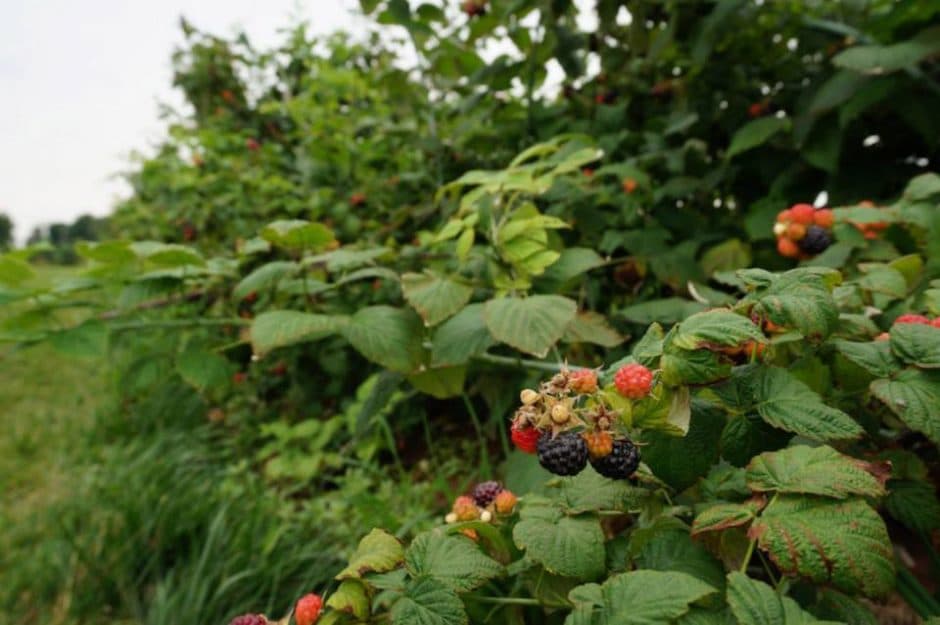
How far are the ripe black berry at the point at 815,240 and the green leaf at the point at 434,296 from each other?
1.79 ft

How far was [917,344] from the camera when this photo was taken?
20.3 inches

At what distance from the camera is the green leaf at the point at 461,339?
0.86 m

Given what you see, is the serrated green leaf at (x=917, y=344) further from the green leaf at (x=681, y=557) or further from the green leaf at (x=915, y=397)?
the green leaf at (x=681, y=557)

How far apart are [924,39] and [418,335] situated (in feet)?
3.56

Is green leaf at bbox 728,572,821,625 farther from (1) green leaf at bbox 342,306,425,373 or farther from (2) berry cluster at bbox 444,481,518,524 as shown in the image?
(1) green leaf at bbox 342,306,425,373

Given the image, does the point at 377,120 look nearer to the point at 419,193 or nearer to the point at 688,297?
the point at 419,193

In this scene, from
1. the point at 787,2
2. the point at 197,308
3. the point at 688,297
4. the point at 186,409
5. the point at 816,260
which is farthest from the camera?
the point at 186,409

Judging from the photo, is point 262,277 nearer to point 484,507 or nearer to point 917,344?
point 484,507

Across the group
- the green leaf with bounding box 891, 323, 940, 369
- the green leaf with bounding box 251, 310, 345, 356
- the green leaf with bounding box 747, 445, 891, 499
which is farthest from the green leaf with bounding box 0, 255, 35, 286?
the green leaf with bounding box 891, 323, 940, 369

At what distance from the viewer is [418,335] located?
0.92m

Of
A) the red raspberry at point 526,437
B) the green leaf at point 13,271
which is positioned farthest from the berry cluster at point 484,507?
the green leaf at point 13,271

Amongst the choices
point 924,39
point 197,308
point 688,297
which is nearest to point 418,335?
point 688,297

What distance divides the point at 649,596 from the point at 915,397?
29 cm

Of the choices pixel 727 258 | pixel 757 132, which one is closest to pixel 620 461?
pixel 727 258
